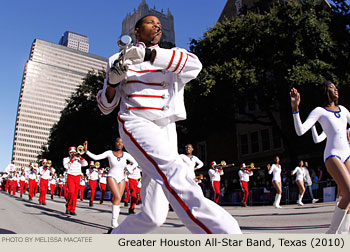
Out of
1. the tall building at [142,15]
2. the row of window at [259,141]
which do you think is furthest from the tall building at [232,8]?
the tall building at [142,15]

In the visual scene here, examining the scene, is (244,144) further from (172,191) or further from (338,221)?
(172,191)

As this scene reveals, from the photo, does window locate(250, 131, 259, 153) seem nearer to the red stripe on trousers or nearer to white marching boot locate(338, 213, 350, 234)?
white marching boot locate(338, 213, 350, 234)

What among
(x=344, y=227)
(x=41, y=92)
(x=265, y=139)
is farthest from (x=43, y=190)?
(x=41, y=92)

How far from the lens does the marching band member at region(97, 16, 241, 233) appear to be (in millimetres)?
2477

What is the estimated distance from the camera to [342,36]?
76.4ft

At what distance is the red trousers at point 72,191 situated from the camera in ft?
33.5

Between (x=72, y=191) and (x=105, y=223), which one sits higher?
(x=72, y=191)

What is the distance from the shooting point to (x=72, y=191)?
1084 centimetres

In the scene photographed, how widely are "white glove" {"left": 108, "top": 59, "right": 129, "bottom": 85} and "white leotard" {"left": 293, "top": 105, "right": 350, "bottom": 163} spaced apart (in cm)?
278

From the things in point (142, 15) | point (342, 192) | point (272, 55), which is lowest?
point (342, 192)

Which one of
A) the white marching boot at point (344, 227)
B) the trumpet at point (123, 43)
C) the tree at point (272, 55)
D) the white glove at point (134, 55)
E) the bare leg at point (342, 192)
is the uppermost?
the tree at point (272, 55)

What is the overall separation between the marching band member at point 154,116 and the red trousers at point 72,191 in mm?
7757

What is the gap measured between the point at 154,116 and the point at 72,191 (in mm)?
8730

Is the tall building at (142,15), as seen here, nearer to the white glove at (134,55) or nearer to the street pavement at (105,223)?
the street pavement at (105,223)
